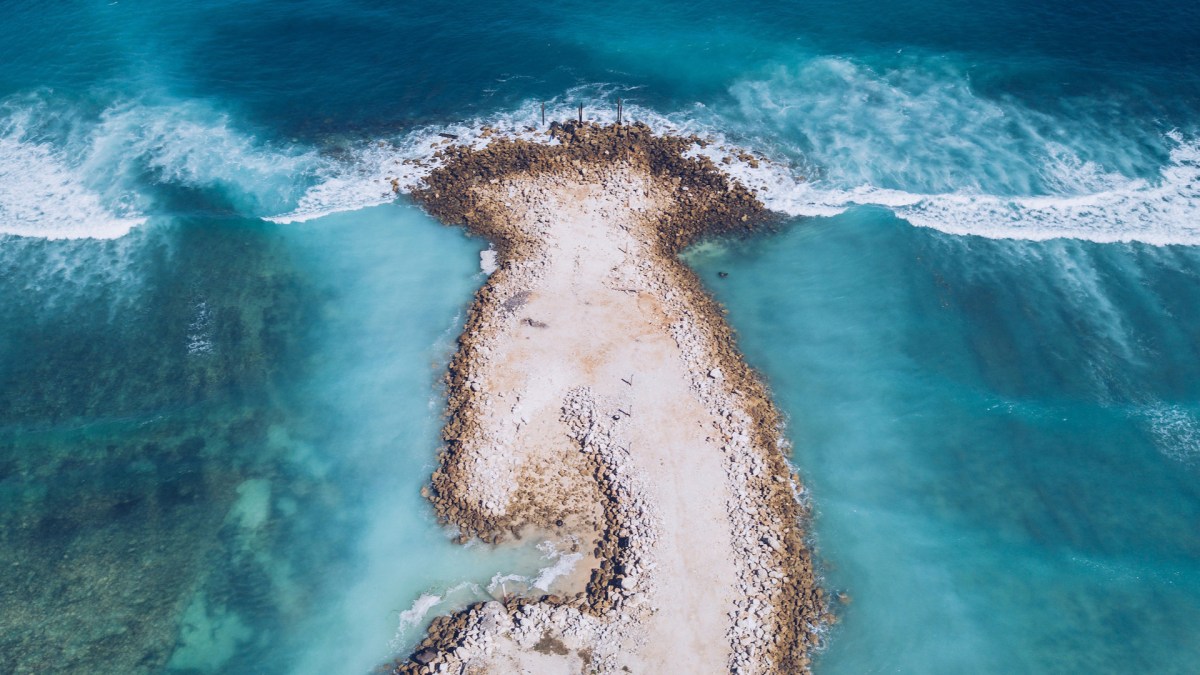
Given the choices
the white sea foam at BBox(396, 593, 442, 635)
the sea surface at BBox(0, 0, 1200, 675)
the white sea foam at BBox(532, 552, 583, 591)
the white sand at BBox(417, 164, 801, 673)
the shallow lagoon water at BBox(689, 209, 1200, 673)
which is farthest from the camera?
the sea surface at BBox(0, 0, 1200, 675)

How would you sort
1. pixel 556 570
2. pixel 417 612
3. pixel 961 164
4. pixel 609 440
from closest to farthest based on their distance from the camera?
pixel 417 612, pixel 556 570, pixel 609 440, pixel 961 164

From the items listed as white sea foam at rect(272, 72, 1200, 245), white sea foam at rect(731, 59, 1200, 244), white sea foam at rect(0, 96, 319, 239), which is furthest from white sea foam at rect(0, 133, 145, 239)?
white sea foam at rect(731, 59, 1200, 244)

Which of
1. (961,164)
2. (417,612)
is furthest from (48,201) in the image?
(961,164)

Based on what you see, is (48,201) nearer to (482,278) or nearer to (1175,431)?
(482,278)

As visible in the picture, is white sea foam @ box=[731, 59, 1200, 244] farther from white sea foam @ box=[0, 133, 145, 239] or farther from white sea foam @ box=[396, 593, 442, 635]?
white sea foam @ box=[0, 133, 145, 239]

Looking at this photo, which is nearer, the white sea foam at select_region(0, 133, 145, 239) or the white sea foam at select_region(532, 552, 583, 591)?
the white sea foam at select_region(532, 552, 583, 591)

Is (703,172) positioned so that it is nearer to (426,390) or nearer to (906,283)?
(906,283)

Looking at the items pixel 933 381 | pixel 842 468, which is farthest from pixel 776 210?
pixel 842 468
